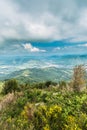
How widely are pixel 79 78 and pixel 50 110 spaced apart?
10.8 meters

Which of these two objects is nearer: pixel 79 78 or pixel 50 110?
pixel 50 110

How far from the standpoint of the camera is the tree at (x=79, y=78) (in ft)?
65.1

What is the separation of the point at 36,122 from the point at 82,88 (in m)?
9.95

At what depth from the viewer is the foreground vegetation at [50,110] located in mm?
9494

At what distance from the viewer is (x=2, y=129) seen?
7672 mm

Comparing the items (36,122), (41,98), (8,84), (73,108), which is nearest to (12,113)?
(41,98)

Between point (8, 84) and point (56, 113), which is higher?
point (56, 113)

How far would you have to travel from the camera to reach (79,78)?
20.2 meters

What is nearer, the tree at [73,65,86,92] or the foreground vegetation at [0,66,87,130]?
the foreground vegetation at [0,66,87,130]

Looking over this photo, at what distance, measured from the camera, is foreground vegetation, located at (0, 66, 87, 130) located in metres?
9.49

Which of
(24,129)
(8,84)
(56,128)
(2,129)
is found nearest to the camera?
(2,129)

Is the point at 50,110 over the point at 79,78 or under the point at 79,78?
over

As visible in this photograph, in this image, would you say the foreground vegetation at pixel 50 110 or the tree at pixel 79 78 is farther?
the tree at pixel 79 78

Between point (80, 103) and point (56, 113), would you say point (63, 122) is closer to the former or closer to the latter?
point (56, 113)
